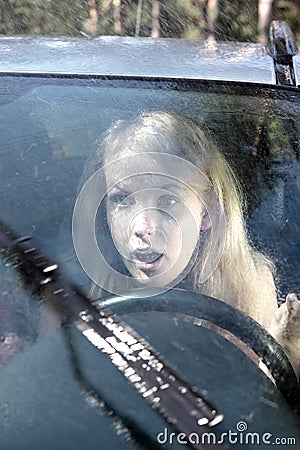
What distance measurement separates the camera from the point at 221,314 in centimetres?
135

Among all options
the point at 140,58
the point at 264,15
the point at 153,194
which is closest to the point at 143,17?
the point at 264,15

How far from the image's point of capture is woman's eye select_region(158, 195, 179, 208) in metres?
1.57

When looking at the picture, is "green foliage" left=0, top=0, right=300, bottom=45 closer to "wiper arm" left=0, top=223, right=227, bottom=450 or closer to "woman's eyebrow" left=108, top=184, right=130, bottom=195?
"woman's eyebrow" left=108, top=184, right=130, bottom=195

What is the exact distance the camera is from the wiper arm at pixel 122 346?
107 centimetres

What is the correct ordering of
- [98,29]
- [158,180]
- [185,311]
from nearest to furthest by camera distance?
[185,311] → [158,180] → [98,29]

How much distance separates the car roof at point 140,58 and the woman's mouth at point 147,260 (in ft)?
1.95

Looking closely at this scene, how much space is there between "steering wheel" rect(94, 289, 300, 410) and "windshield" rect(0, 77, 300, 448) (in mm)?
25

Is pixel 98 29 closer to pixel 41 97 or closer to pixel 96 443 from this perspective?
pixel 41 97

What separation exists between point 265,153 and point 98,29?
425cm

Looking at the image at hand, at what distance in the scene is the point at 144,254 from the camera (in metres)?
1.50

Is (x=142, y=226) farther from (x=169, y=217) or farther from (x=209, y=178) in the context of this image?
(x=209, y=178)

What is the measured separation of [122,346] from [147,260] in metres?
0.34

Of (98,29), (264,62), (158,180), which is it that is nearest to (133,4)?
(98,29)

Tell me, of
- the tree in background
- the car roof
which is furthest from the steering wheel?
the tree in background
